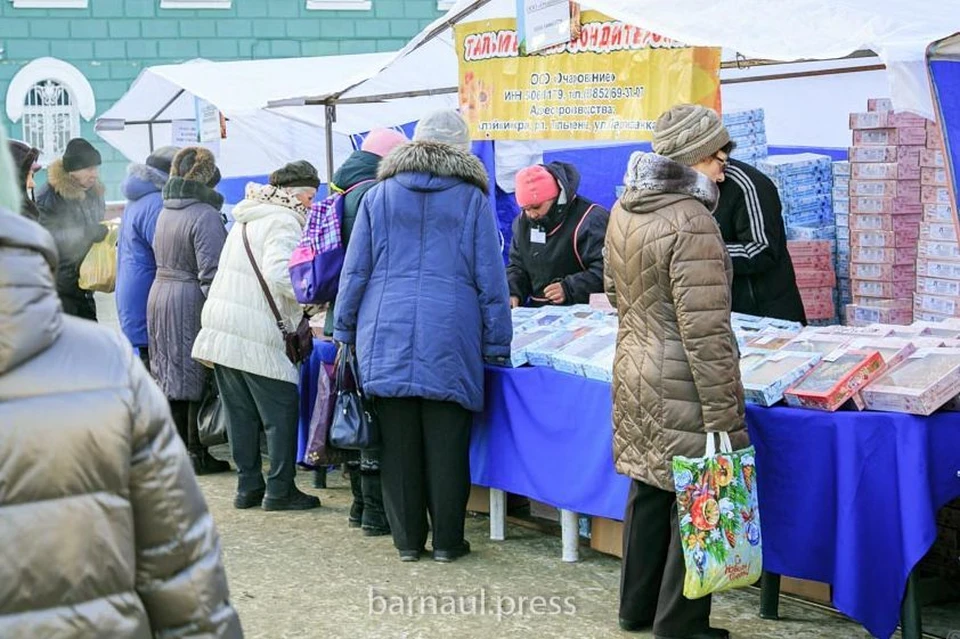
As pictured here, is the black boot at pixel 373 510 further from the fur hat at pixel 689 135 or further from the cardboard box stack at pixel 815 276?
the fur hat at pixel 689 135

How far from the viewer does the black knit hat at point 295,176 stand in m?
6.70

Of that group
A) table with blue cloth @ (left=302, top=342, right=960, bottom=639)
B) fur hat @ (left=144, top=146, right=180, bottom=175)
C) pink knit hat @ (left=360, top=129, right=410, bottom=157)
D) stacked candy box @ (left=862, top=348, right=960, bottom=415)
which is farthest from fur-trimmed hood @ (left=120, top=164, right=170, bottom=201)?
stacked candy box @ (left=862, top=348, right=960, bottom=415)

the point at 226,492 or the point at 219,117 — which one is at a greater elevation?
the point at 219,117

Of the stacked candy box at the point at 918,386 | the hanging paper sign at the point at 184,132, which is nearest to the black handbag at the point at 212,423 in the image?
the stacked candy box at the point at 918,386

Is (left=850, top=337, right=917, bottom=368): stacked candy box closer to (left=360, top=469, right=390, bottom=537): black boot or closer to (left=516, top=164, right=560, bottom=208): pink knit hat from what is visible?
(left=516, top=164, right=560, bottom=208): pink knit hat

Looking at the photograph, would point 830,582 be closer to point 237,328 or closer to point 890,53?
point 890,53

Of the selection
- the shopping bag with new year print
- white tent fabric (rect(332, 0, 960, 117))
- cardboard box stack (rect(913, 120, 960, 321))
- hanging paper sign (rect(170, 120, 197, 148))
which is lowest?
the shopping bag with new year print

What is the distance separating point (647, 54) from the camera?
589 cm

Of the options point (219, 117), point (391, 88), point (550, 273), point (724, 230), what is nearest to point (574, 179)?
point (550, 273)

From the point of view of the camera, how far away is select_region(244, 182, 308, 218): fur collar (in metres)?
6.66

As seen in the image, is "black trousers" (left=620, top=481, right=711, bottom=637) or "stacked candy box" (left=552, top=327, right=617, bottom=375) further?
"stacked candy box" (left=552, top=327, right=617, bottom=375)

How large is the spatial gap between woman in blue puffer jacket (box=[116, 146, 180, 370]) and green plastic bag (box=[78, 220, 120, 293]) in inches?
14.4

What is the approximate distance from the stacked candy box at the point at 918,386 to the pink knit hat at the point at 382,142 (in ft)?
8.04

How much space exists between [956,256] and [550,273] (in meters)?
1.78
